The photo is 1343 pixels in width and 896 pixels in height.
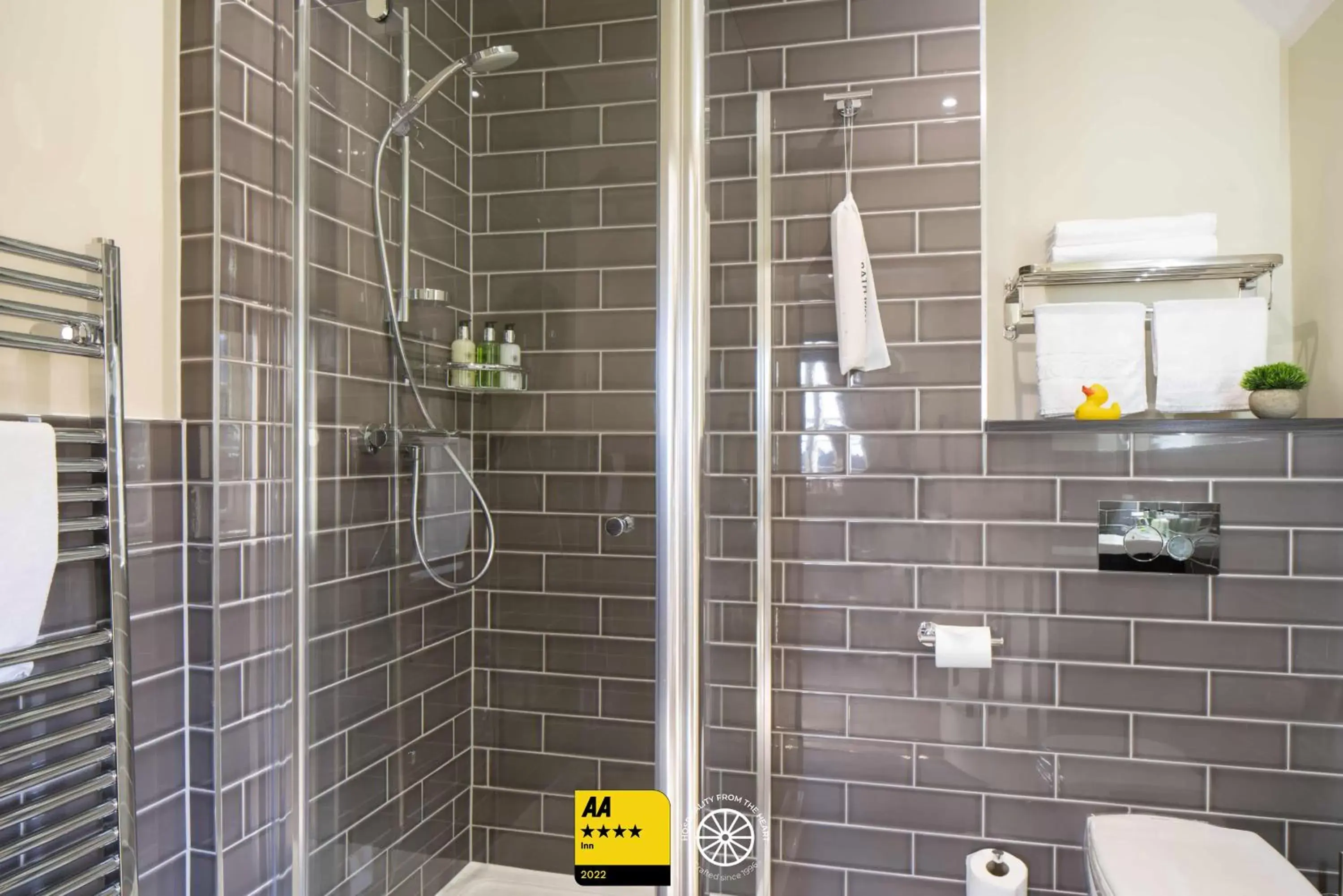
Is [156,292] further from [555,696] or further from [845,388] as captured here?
[845,388]

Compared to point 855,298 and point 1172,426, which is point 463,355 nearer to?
point 855,298

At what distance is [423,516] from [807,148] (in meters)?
1.24

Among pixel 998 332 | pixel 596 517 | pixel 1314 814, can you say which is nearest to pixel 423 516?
pixel 596 517

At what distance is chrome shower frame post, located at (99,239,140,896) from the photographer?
114cm

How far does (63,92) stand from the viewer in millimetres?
1119

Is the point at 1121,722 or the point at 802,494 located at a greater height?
the point at 802,494

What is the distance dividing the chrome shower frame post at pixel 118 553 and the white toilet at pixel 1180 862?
1630 millimetres

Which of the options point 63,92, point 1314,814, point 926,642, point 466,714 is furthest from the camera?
point 926,642

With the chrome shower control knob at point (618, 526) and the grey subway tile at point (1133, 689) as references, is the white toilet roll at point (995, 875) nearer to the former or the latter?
the grey subway tile at point (1133, 689)

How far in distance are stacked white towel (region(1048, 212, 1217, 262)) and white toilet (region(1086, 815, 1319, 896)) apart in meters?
1.18

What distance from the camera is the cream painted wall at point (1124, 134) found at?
1.71m

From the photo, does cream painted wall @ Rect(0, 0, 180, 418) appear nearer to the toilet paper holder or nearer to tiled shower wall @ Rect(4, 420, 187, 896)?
tiled shower wall @ Rect(4, 420, 187, 896)

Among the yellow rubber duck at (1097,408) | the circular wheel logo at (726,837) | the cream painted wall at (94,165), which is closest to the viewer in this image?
the cream painted wall at (94,165)

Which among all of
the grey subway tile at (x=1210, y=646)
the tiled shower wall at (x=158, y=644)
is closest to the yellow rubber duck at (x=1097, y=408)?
the grey subway tile at (x=1210, y=646)
